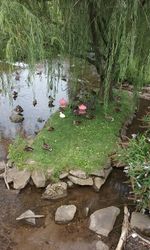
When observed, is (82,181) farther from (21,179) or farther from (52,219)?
(21,179)

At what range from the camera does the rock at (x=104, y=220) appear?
6812mm

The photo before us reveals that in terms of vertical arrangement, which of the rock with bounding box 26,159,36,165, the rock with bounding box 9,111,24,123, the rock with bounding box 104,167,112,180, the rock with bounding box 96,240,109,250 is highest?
the rock with bounding box 9,111,24,123

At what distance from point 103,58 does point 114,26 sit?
57.9 inches

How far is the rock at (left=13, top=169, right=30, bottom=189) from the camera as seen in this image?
25.7 ft

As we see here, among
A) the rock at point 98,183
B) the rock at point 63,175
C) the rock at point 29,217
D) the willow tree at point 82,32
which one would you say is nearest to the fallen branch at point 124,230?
the rock at point 98,183

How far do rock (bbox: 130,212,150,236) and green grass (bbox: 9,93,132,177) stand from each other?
1582 mm

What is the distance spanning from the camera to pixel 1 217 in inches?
282

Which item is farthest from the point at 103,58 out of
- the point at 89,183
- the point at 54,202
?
the point at 54,202

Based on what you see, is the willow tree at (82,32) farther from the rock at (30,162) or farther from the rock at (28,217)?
the rock at (28,217)

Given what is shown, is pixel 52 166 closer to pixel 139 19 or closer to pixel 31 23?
pixel 31 23

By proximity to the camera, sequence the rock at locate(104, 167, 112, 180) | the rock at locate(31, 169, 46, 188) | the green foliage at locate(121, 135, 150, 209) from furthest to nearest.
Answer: the rock at locate(104, 167, 112, 180)
the rock at locate(31, 169, 46, 188)
the green foliage at locate(121, 135, 150, 209)

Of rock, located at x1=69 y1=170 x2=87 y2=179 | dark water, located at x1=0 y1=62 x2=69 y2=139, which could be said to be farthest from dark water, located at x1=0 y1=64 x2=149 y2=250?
dark water, located at x1=0 y1=62 x2=69 y2=139

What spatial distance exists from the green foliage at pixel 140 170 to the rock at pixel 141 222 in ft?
0.54

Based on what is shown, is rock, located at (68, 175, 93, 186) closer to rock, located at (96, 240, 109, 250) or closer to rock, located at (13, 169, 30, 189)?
rock, located at (13, 169, 30, 189)
